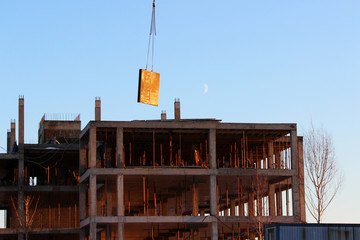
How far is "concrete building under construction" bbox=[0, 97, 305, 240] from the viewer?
42.4 m

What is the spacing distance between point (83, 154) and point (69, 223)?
10.5 m

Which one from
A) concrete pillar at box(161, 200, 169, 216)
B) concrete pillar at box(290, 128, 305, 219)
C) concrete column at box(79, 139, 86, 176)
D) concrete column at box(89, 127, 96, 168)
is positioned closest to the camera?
concrete column at box(89, 127, 96, 168)

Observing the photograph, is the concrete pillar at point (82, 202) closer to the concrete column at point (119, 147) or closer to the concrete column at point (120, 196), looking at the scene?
the concrete column at point (120, 196)

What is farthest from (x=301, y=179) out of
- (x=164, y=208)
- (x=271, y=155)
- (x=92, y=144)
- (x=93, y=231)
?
(x=93, y=231)

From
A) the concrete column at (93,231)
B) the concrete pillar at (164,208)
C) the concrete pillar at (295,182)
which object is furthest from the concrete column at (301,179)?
the concrete column at (93,231)

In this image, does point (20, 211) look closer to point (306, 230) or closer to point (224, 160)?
point (224, 160)

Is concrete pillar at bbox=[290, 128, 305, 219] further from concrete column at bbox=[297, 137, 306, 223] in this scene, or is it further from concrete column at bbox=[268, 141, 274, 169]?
concrete column at bbox=[297, 137, 306, 223]

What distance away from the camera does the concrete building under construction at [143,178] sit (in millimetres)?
42375

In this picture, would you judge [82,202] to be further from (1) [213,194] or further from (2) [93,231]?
(1) [213,194]

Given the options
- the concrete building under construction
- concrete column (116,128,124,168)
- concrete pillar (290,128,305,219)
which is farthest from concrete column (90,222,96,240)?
concrete pillar (290,128,305,219)

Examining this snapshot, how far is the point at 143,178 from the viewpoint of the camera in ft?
142

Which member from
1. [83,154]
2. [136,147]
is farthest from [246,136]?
[83,154]

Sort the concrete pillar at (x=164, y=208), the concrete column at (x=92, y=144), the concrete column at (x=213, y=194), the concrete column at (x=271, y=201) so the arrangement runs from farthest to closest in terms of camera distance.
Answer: the concrete pillar at (x=164, y=208)
the concrete column at (x=271, y=201)
the concrete column at (x=213, y=194)
the concrete column at (x=92, y=144)

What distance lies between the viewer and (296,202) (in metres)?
44.0
